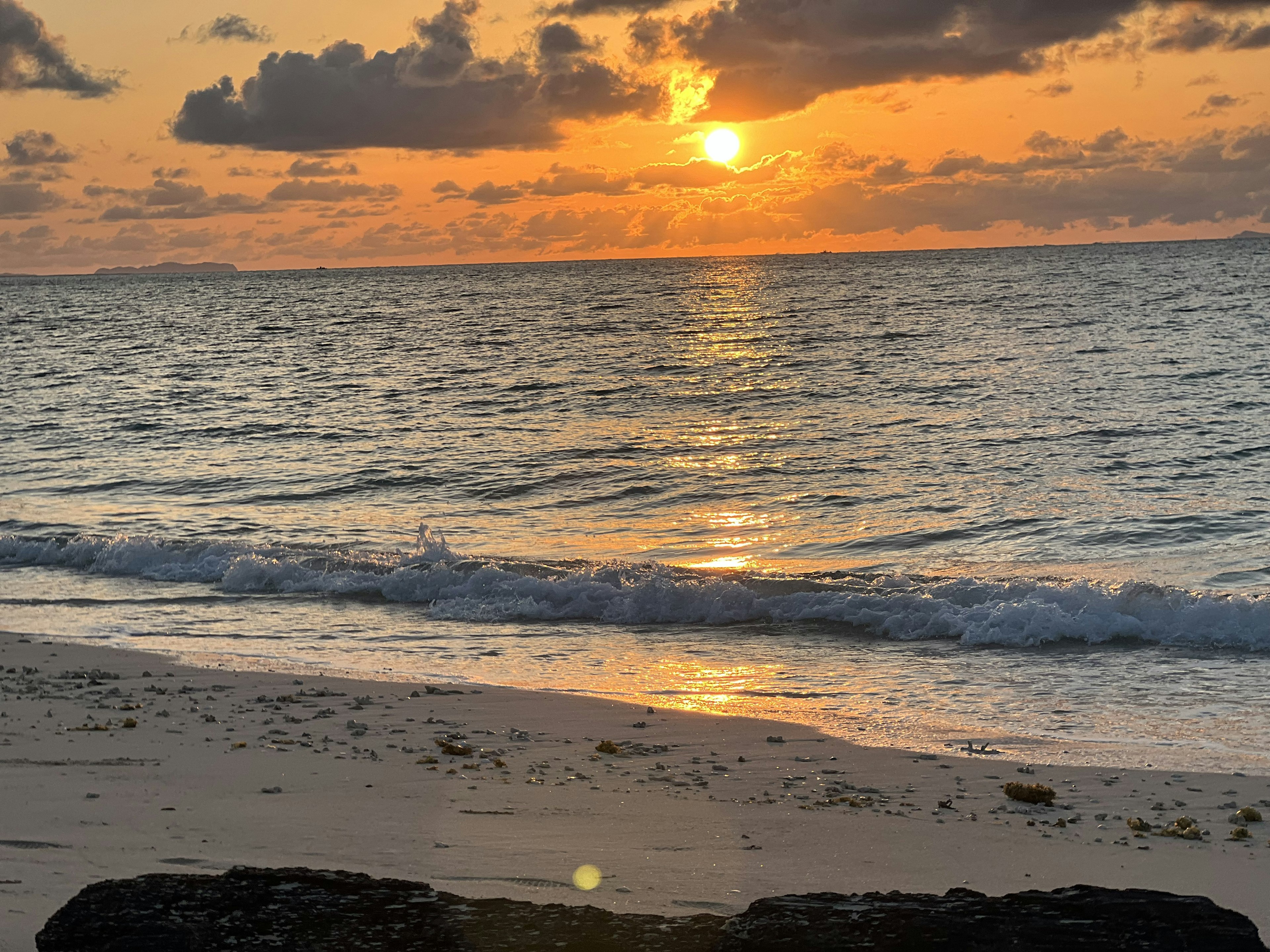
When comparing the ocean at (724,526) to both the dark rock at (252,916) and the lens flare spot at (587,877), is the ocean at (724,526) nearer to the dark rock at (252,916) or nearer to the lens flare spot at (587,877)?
the lens flare spot at (587,877)

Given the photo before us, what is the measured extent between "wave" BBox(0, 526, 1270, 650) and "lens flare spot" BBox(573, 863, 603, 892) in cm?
773

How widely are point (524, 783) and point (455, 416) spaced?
1053 inches

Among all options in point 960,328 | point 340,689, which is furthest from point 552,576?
Answer: point 960,328

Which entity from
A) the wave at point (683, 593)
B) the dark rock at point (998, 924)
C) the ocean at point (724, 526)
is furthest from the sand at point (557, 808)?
the wave at point (683, 593)

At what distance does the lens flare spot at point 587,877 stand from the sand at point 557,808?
0.15ft

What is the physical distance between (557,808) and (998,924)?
346 centimetres

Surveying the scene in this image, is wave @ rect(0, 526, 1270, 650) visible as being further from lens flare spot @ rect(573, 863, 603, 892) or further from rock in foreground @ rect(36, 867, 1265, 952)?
rock in foreground @ rect(36, 867, 1265, 952)

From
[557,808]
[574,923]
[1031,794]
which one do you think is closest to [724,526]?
[1031,794]

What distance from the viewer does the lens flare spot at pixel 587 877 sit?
5.32 meters

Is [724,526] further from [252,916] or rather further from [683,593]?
[252,916]

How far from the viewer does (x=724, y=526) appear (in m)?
19.0

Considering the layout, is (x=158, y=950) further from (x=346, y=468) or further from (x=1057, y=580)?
(x=346, y=468)

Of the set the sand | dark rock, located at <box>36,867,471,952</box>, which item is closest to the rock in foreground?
dark rock, located at <box>36,867,471,952</box>

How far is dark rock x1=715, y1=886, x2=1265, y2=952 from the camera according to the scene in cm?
344
